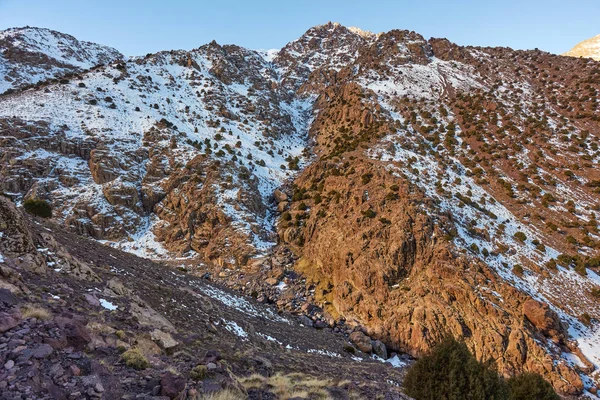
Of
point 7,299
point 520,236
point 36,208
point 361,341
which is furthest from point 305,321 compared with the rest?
point 36,208

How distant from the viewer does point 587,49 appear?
144m

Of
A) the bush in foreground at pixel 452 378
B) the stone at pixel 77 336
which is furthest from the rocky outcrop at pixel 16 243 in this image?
the bush in foreground at pixel 452 378

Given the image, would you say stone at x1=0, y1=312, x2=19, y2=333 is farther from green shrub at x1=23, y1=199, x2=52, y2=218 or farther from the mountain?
green shrub at x1=23, y1=199, x2=52, y2=218

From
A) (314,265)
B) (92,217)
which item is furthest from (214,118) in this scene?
(314,265)

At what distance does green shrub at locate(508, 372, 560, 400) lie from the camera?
1272cm

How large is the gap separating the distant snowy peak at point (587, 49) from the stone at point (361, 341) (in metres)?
180

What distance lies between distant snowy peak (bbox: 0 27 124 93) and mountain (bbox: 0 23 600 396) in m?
23.6

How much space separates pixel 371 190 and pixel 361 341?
1897 centimetres

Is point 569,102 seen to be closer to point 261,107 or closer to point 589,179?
point 589,179

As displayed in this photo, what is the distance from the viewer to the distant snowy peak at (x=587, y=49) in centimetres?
13600

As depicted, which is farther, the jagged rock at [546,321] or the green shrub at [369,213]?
the green shrub at [369,213]

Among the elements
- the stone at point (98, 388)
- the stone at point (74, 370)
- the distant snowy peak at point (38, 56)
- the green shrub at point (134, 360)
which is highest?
the distant snowy peak at point (38, 56)

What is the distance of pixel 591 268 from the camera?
1140 inches

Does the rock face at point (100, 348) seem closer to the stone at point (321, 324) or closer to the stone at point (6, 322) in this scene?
the stone at point (6, 322)
